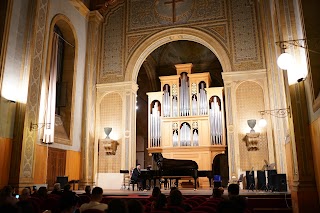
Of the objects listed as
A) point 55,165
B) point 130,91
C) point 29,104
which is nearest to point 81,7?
point 130,91

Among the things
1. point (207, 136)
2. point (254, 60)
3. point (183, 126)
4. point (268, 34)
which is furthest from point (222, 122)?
point (268, 34)

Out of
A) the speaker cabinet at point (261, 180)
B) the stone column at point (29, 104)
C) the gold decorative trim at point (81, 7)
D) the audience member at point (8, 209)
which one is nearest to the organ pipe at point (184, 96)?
the gold decorative trim at point (81, 7)

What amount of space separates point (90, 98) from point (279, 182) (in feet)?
24.1

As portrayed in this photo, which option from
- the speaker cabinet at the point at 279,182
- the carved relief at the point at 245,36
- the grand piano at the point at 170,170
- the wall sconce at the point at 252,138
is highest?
the carved relief at the point at 245,36

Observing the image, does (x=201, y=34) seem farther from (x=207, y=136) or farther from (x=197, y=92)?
(x=207, y=136)

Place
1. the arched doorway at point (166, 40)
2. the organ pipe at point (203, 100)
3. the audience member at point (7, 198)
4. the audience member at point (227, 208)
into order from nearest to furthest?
the audience member at point (227, 208)
the audience member at point (7, 198)
the arched doorway at point (166, 40)
the organ pipe at point (203, 100)

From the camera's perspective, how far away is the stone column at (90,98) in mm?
11294

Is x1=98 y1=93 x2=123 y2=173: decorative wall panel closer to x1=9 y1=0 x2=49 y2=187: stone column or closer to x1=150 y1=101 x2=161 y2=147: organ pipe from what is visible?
x1=150 y1=101 x2=161 y2=147: organ pipe

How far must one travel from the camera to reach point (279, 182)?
782 centimetres

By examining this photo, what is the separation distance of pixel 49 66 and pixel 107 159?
158 inches

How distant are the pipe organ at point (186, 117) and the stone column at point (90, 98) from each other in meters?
3.09

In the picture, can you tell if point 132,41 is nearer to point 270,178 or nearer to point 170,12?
point 170,12

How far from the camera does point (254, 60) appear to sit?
11.0 metres

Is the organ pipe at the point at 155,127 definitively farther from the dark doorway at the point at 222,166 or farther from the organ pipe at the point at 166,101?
the dark doorway at the point at 222,166
